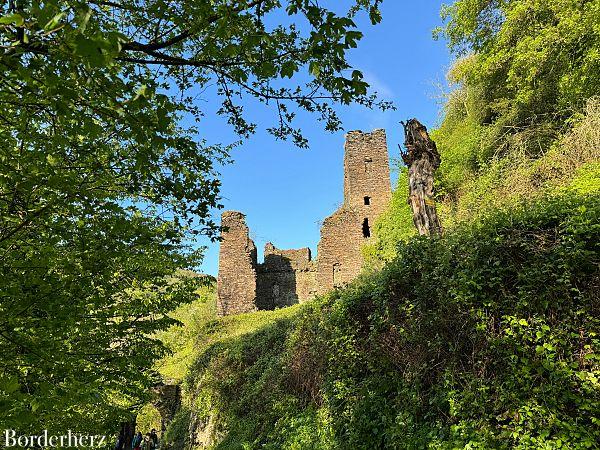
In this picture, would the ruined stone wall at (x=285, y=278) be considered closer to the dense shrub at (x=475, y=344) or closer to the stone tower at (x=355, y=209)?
the stone tower at (x=355, y=209)

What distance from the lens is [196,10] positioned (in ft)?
11.6

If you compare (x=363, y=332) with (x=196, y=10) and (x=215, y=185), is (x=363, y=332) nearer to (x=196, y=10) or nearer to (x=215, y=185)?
(x=215, y=185)

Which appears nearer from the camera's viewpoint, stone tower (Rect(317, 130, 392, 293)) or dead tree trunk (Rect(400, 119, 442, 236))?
dead tree trunk (Rect(400, 119, 442, 236))

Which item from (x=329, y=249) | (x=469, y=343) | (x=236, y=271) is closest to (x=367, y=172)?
(x=329, y=249)

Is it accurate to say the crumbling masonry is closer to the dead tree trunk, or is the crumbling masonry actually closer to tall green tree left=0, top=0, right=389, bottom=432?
the dead tree trunk

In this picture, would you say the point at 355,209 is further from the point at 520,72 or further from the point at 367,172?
the point at 520,72

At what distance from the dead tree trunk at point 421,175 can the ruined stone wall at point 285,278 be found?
18.8m

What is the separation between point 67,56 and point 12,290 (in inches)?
75.6

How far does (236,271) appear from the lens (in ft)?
85.4

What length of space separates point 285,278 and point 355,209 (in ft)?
23.3

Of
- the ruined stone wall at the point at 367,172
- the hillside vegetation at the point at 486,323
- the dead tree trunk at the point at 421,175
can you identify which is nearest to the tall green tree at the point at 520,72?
the hillside vegetation at the point at 486,323

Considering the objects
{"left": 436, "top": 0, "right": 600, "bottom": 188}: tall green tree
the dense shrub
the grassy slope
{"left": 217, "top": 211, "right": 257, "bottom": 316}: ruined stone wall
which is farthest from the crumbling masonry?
the dense shrub

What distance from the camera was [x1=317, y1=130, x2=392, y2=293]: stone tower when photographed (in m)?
24.1

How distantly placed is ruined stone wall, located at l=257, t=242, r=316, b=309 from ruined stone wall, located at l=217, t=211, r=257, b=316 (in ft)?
5.67
